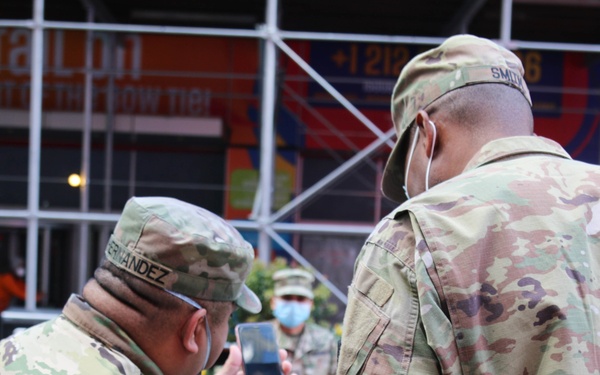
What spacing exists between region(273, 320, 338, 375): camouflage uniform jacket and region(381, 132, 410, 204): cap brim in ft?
7.72

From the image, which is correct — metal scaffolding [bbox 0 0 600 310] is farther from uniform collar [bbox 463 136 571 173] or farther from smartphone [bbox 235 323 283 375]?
uniform collar [bbox 463 136 571 173]

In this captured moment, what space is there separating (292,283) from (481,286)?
3.10 m

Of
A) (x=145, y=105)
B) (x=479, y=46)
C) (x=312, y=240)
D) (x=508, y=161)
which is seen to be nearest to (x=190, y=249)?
(x=508, y=161)

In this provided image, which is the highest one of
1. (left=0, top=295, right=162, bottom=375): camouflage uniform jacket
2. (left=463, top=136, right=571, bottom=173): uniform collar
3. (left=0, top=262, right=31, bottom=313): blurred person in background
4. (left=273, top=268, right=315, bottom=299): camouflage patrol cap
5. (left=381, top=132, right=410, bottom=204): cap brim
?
(left=463, top=136, right=571, bottom=173): uniform collar

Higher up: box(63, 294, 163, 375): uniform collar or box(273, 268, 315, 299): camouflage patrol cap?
box(63, 294, 163, 375): uniform collar

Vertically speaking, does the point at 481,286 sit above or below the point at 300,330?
above

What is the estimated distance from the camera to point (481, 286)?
1018mm

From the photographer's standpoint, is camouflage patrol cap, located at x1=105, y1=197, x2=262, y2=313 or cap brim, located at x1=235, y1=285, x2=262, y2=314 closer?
camouflage patrol cap, located at x1=105, y1=197, x2=262, y2=313

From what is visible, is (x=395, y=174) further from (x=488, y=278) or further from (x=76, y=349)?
(x=76, y=349)

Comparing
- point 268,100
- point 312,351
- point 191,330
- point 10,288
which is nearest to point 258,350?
point 191,330

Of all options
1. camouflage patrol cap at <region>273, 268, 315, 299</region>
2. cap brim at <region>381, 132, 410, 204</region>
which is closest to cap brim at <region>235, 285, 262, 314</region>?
cap brim at <region>381, 132, 410, 204</region>

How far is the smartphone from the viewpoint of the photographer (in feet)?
5.03

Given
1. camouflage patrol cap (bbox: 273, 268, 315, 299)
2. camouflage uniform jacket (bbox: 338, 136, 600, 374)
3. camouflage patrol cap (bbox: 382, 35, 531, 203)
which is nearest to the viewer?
camouflage uniform jacket (bbox: 338, 136, 600, 374)

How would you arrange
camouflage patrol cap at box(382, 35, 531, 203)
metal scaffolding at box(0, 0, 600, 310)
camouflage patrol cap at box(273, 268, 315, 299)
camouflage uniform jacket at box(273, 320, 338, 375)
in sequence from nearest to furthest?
camouflage patrol cap at box(382, 35, 531, 203)
camouflage uniform jacket at box(273, 320, 338, 375)
camouflage patrol cap at box(273, 268, 315, 299)
metal scaffolding at box(0, 0, 600, 310)
